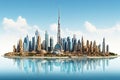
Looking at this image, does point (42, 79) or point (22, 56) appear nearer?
point (42, 79)

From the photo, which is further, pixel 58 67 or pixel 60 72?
pixel 58 67

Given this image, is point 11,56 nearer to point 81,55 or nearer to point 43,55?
point 43,55

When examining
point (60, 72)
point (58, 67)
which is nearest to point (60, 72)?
point (60, 72)

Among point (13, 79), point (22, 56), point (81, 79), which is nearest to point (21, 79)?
point (13, 79)

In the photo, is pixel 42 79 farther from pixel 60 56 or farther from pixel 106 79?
pixel 60 56

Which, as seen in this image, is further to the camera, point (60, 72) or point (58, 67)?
point (58, 67)

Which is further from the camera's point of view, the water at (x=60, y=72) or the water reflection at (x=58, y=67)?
the water reflection at (x=58, y=67)

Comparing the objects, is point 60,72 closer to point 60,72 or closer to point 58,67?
point 60,72

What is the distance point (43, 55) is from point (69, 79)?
115 meters

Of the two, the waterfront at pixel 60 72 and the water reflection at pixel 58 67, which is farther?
the water reflection at pixel 58 67

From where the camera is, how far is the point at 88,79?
75.9m

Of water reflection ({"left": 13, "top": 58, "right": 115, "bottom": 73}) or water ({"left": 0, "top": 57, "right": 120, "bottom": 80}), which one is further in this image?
water reflection ({"left": 13, "top": 58, "right": 115, "bottom": 73})

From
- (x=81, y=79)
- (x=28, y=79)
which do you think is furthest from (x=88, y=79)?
(x=28, y=79)

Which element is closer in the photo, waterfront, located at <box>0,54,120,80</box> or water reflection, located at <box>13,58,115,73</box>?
waterfront, located at <box>0,54,120,80</box>
